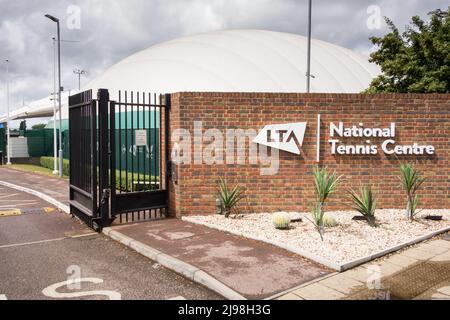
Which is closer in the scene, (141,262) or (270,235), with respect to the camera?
(141,262)

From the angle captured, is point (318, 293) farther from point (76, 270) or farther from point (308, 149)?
point (308, 149)

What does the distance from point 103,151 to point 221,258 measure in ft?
11.8

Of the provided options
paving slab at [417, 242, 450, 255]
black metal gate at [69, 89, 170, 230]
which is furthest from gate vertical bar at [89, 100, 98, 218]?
paving slab at [417, 242, 450, 255]

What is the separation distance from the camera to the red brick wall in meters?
8.95

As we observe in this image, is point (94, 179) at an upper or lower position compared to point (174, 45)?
lower

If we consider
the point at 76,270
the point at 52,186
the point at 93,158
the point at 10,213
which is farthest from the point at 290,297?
the point at 52,186

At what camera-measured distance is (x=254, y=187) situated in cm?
912

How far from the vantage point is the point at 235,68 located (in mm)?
27172

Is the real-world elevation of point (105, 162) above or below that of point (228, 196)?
above

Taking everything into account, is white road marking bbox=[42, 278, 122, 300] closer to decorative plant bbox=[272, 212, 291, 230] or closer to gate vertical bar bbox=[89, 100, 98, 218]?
gate vertical bar bbox=[89, 100, 98, 218]

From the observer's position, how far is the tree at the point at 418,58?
648 inches

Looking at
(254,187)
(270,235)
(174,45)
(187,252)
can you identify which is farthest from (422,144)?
(174,45)

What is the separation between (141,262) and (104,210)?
2.45m
